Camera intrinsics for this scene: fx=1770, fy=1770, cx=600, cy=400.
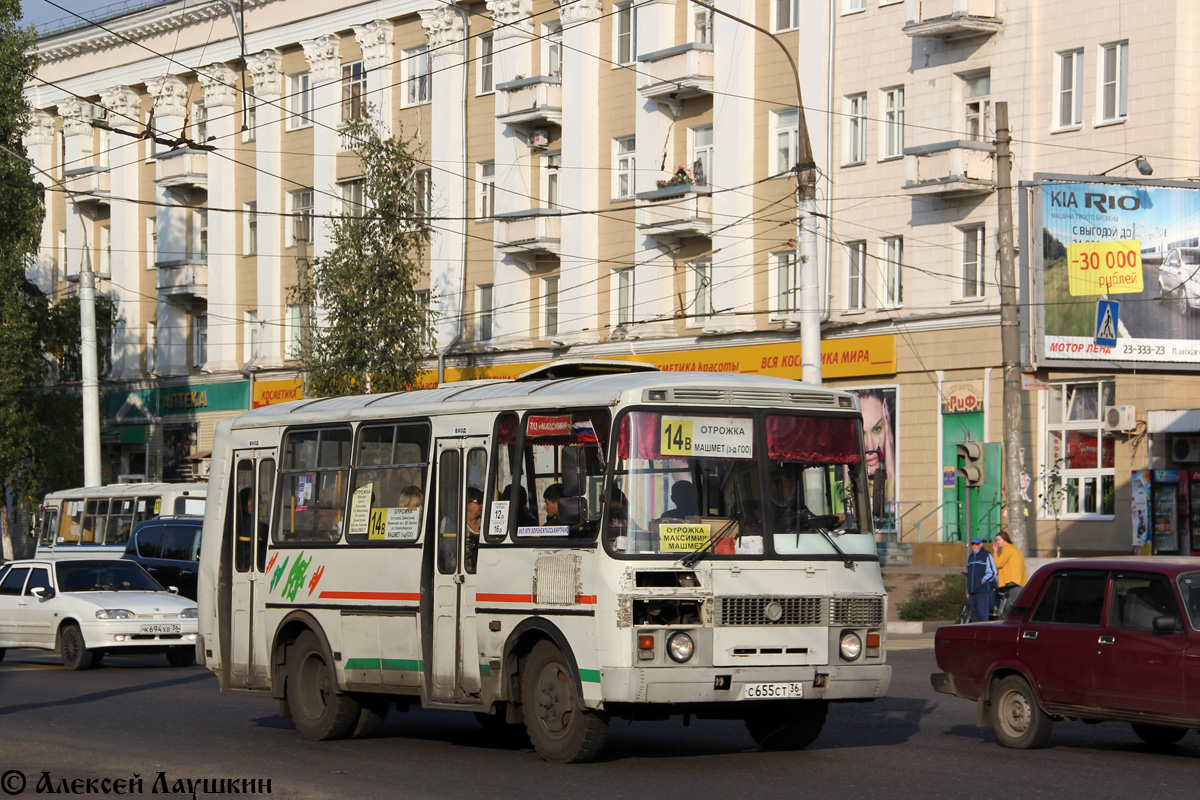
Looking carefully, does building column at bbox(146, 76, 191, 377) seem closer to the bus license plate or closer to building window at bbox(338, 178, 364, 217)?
building window at bbox(338, 178, 364, 217)

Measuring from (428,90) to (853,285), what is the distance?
15631 mm

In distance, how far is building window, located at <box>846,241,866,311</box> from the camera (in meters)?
38.2

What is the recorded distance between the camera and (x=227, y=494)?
15844 millimetres

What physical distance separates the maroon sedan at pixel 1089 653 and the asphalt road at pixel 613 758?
0.32 m

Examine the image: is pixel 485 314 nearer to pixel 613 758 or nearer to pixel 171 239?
pixel 171 239

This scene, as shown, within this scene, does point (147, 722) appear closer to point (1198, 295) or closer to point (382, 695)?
point (382, 695)

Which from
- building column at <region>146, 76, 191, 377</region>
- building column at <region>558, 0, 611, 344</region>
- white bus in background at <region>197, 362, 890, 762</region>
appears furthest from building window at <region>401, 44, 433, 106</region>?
white bus in background at <region>197, 362, 890, 762</region>

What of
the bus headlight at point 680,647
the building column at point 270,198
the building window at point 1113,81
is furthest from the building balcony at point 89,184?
the bus headlight at point 680,647

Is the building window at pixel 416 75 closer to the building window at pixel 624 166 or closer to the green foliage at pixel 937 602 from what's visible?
the building window at pixel 624 166

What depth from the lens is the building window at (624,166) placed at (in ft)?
141

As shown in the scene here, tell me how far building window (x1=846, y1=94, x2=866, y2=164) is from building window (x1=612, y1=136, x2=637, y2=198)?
6.43 metres

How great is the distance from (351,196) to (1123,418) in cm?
2493

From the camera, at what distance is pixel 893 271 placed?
123ft

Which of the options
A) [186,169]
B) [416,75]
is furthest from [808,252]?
[186,169]
